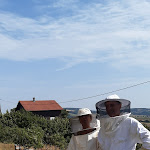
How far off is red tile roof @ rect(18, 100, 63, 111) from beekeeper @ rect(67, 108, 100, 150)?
61611 mm

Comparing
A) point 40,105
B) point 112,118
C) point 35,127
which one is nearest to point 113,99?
point 112,118

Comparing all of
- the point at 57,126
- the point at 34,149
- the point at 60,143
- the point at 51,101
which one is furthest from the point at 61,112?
the point at 34,149

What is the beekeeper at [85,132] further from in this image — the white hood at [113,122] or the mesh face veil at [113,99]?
the white hood at [113,122]

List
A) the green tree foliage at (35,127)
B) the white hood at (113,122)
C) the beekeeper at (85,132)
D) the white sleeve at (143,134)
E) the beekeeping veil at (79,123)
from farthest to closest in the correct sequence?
the green tree foliage at (35,127)
the beekeeping veil at (79,123)
the beekeeper at (85,132)
the white hood at (113,122)
the white sleeve at (143,134)

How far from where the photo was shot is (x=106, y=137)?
167 inches

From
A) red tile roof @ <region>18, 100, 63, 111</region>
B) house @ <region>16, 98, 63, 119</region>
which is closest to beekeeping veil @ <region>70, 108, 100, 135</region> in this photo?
red tile roof @ <region>18, 100, 63, 111</region>

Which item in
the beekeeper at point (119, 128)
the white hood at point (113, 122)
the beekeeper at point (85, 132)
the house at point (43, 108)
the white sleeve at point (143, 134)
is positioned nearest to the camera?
the white sleeve at point (143, 134)

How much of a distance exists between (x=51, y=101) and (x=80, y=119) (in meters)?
66.7

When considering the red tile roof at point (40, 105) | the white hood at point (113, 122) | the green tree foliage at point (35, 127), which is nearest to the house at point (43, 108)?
the red tile roof at point (40, 105)

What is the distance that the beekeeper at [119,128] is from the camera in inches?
155

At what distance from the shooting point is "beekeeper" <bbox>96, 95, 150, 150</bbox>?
3928 mm

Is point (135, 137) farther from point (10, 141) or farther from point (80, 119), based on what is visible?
point (10, 141)

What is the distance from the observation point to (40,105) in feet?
224

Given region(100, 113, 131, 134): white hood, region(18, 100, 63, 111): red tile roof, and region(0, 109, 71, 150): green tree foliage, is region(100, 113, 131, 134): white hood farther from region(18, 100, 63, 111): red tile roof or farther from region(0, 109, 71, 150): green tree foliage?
region(18, 100, 63, 111): red tile roof
